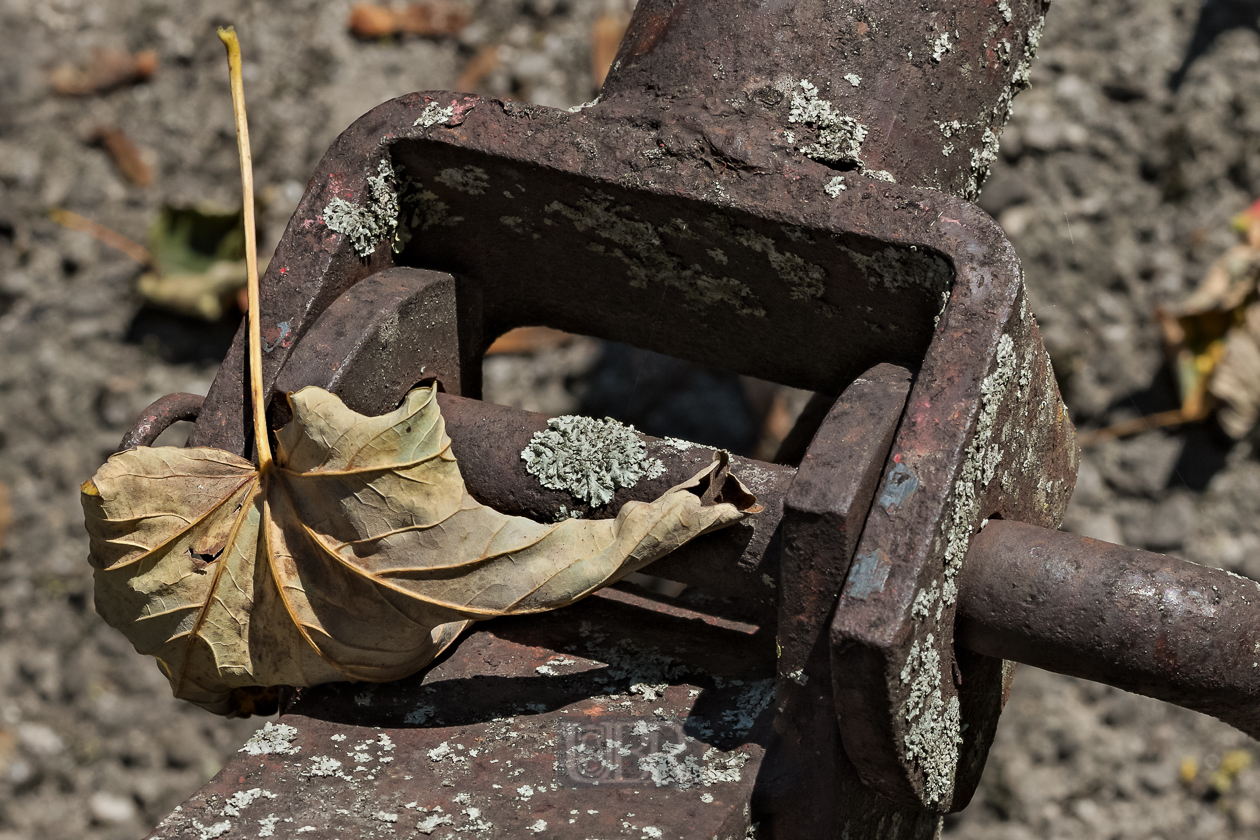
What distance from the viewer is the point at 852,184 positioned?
1092mm

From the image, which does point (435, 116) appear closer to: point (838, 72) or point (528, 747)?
point (838, 72)

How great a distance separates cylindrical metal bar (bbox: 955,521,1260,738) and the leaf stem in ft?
2.24

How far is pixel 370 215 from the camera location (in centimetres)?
123

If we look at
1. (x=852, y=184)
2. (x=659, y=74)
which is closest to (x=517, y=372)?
(x=659, y=74)

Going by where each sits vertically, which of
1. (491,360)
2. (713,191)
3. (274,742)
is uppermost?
(713,191)

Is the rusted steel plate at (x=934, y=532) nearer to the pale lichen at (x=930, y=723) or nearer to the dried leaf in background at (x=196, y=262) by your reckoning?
the pale lichen at (x=930, y=723)

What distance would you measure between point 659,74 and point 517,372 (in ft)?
4.95

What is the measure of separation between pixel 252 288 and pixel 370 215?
15 centimetres

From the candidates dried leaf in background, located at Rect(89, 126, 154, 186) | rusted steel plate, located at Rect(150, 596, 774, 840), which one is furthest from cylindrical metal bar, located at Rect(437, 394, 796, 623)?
dried leaf in background, located at Rect(89, 126, 154, 186)

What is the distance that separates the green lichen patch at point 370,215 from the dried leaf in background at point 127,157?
73.6 inches

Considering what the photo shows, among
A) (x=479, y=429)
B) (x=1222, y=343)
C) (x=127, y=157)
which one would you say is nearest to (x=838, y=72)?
(x=479, y=429)

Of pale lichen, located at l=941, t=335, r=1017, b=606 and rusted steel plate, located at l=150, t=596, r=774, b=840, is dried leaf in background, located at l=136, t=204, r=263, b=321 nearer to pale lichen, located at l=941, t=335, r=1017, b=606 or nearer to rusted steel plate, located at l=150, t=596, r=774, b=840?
rusted steel plate, located at l=150, t=596, r=774, b=840

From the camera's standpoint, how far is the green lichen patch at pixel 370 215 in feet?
3.98

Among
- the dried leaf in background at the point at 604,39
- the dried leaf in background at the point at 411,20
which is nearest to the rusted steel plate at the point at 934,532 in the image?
the dried leaf in background at the point at 604,39
